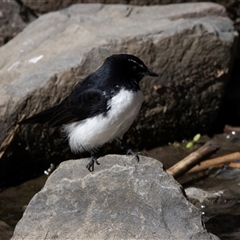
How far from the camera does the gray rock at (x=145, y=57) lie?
7.27 m

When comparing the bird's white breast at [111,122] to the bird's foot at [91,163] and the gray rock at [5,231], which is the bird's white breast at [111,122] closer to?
the bird's foot at [91,163]

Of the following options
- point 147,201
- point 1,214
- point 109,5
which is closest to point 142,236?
point 147,201

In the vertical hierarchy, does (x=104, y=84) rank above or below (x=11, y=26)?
above

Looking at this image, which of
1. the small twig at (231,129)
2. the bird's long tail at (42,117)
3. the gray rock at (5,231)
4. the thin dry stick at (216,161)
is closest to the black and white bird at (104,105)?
the bird's long tail at (42,117)

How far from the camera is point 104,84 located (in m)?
5.80

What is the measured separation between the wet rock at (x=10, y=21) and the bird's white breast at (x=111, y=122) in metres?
3.43

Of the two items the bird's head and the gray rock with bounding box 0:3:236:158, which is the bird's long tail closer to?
the gray rock with bounding box 0:3:236:158

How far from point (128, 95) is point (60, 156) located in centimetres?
206

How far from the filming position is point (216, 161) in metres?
7.57

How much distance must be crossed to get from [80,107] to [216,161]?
84.2 inches

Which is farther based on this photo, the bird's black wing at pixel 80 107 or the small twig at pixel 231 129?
the small twig at pixel 231 129

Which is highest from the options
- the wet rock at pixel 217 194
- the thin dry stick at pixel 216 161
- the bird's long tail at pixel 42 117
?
the bird's long tail at pixel 42 117

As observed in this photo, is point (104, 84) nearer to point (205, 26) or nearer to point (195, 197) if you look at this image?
point (195, 197)

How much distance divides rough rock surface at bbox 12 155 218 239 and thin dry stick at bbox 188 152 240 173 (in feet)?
7.10
